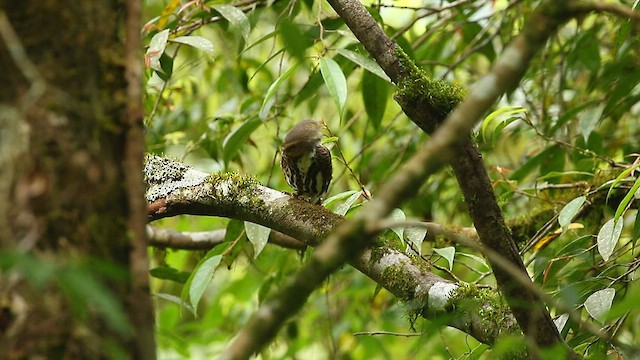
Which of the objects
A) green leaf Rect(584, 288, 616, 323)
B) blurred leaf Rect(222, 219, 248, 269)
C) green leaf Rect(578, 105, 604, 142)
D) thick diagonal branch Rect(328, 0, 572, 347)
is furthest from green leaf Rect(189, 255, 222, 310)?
green leaf Rect(578, 105, 604, 142)

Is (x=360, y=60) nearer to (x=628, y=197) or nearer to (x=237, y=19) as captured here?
(x=237, y=19)

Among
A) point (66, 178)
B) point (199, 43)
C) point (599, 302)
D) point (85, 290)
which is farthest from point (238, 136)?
point (85, 290)

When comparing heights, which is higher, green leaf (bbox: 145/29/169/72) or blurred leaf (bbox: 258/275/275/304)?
green leaf (bbox: 145/29/169/72)

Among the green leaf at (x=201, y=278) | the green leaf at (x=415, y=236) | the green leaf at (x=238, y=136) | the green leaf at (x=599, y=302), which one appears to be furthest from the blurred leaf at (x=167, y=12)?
the green leaf at (x=599, y=302)

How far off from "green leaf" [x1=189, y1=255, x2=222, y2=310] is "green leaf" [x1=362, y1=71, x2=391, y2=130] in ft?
3.63

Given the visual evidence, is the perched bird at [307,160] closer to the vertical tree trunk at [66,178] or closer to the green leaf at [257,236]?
the green leaf at [257,236]

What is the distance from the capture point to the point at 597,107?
351 centimetres

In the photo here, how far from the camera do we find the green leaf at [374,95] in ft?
11.5

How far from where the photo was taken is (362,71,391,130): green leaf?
3.51m

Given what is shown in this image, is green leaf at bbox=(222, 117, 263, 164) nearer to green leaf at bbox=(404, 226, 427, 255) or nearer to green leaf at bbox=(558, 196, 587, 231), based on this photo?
A: green leaf at bbox=(404, 226, 427, 255)

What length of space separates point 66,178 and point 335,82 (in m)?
1.48

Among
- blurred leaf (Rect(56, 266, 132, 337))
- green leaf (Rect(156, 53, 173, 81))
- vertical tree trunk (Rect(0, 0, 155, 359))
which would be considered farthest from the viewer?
green leaf (Rect(156, 53, 173, 81))

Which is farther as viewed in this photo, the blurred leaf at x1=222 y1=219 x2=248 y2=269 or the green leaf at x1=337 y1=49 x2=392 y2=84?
the blurred leaf at x1=222 y1=219 x2=248 y2=269

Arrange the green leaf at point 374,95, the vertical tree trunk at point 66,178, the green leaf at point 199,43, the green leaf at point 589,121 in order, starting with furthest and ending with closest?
1. the green leaf at point 374,95
2. the green leaf at point 589,121
3. the green leaf at point 199,43
4. the vertical tree trunk at point 66,178
